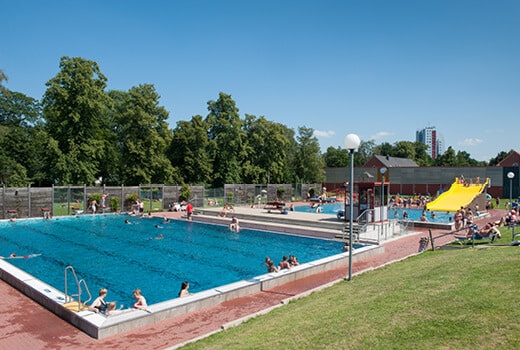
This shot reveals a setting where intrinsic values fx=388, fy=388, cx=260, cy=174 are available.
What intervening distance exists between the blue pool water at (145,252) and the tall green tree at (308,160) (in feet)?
111

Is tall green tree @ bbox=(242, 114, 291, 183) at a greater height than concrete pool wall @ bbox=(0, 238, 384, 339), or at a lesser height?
greater

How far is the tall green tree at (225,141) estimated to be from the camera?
170ft

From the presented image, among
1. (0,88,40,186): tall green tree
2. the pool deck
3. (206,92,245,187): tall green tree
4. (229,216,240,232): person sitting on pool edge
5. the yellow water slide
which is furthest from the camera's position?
(206,92,245,187): tall green tree

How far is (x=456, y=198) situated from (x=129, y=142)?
3285 centimetres

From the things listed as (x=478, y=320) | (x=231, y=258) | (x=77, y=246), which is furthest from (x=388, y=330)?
(x=77, y=246)

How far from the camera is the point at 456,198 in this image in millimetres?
30438

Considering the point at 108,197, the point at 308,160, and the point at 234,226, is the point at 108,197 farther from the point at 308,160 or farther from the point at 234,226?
the point at 308,160

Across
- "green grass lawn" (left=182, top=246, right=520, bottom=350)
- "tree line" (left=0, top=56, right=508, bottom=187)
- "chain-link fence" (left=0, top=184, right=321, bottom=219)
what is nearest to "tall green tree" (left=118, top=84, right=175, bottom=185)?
"tree line" (left=0, top=56, right=508, bottom=187)

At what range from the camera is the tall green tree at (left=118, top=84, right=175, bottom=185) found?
4306 centimetres

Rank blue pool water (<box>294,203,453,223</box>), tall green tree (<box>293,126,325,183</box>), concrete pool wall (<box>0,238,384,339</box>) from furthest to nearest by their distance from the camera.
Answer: tall green tree (<box>293,126,325,183</box>), blue pool water (<box>294,203,453,223</box>), concrete pool wall (<box>0,238,384,339</box>)

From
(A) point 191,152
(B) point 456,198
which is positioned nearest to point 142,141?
(A) point 191,152

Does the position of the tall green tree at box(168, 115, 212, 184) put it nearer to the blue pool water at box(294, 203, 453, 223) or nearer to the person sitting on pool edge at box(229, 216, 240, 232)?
the blue pool water at box(294, 203, 453, 223)

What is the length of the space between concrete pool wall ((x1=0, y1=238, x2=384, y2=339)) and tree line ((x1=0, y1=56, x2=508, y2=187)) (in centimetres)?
2748

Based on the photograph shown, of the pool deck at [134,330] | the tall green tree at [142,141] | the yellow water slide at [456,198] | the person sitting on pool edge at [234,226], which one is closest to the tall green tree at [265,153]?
Answer: the tall green tree at [142,141]
